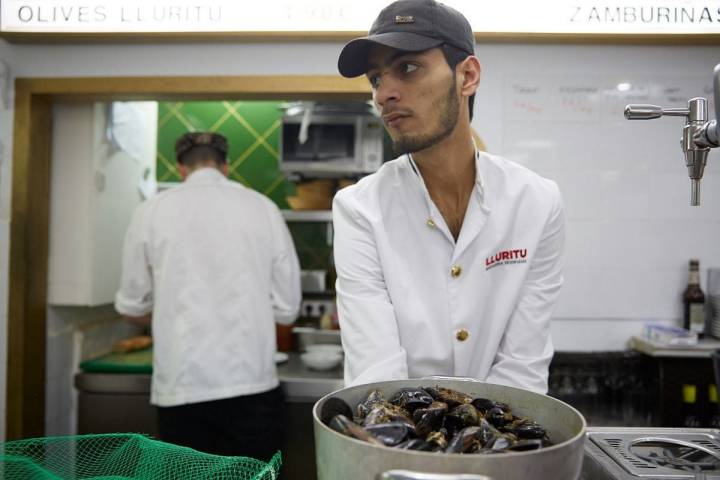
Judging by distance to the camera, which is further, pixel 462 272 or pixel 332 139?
pixel 332 139

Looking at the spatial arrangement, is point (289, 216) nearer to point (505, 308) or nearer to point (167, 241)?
point (167, 241)

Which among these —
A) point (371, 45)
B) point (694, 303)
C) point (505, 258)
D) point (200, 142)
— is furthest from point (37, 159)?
point (694, 303)

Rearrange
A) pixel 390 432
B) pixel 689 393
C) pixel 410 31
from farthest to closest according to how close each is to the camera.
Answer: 1. pixel 689 393
2. pixel 410 31
3. pixel 390 432

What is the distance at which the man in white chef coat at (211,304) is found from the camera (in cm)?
235

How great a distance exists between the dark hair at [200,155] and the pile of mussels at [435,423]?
6.60ft

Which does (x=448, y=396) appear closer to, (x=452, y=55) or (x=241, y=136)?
(x=452, y=55)

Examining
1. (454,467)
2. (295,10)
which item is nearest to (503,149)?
(295,10)

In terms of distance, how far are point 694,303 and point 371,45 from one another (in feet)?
6.70

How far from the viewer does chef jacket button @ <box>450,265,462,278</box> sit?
136 centimetres

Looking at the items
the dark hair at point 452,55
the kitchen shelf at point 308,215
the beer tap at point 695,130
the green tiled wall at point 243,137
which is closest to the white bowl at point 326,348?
the kitchen shelf at point 308,215

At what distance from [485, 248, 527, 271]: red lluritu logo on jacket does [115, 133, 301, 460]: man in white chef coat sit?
1298 millimetres

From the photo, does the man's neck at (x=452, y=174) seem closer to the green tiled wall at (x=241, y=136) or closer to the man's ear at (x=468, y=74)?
the man's ear at (x=468, y=74)

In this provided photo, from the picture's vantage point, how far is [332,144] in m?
3.37

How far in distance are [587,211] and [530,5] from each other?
0.94 meters
